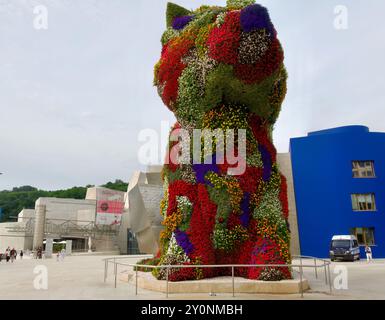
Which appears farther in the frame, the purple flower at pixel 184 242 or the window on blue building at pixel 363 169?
the window on blue building at pixel 363 169

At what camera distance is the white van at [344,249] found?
24984 millimetres

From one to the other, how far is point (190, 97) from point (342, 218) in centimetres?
2195

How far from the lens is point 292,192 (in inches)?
1231

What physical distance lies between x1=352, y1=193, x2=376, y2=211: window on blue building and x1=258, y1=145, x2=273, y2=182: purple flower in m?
20.3

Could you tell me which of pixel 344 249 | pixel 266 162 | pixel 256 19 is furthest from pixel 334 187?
pixel 256 19

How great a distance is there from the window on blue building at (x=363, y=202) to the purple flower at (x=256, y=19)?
22.4 metres

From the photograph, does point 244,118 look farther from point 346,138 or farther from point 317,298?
point 346,138

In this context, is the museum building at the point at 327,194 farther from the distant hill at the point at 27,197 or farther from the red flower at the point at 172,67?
the distant hill at the point at 27,197

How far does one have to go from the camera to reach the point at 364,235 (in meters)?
29.0

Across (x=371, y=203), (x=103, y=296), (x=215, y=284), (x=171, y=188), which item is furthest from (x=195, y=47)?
(x=371, y=203)

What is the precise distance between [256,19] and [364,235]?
24051 mm

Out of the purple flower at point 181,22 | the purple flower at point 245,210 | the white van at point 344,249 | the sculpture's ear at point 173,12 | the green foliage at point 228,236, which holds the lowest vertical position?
the white van at point 344,249

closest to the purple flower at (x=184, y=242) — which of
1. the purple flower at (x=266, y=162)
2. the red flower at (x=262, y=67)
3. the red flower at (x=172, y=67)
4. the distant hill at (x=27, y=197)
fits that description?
the purple flower at (x=266, y=162)

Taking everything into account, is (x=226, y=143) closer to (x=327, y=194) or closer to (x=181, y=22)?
(x=181, y=22)
